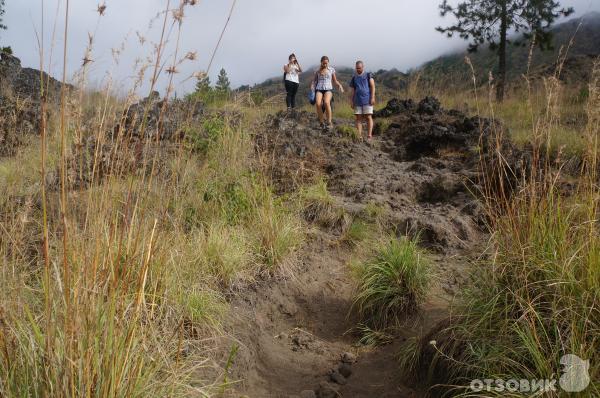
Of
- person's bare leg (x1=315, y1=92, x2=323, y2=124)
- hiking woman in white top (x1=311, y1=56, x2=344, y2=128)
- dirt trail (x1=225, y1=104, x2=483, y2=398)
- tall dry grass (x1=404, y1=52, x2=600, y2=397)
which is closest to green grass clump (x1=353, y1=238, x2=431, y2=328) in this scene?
→ dirt trail (x1=225, y1=104, x2=483, y2=398)

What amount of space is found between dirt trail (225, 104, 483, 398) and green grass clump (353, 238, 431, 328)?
0.14 meters

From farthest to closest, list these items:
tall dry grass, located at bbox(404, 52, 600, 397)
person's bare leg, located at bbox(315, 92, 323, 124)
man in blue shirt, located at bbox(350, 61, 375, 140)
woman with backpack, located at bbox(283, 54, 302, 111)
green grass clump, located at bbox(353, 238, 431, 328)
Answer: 1. woman with backpack, located at bbox(283, 54, 302, 111)
2. person's bare leg, located at bbox(315, 92, 323, 124)
3. man in blue shirt, located at bbox(350, 61, 375, 140)
4. green grass clump, located at bbox(353, 238, 431, 328)
5. tall dry grass, located at bbox(404, 52, 600, 397)

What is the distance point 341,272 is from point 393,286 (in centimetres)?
99

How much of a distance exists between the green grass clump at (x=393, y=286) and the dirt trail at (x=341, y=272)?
0.45 ft

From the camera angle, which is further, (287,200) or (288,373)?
(287,200)

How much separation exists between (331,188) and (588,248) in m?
4.44

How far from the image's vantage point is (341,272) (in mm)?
4844

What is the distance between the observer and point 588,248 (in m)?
2.38

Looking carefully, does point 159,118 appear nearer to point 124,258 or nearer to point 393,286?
Result: point 124,258

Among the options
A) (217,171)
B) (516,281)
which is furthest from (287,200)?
(516,281)

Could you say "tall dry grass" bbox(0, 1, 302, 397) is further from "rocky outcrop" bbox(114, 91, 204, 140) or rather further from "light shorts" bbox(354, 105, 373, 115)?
"light shorts" bbox(354, 105, 373, 115)

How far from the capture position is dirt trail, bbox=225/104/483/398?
3.22 m

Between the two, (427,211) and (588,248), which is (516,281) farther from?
(427,211)

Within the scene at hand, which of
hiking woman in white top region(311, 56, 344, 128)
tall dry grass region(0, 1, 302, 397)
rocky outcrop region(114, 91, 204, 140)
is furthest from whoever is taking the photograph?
hiking woman in white top region(311, 56, 344, 128)
